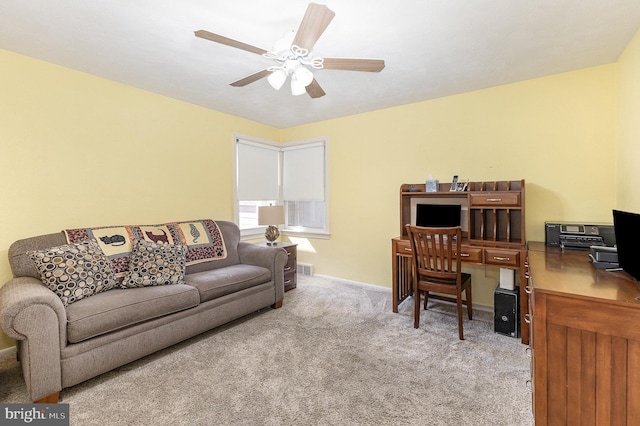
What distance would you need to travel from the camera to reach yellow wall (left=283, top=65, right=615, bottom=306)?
2746 millimetres

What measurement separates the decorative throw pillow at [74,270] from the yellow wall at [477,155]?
2881mm

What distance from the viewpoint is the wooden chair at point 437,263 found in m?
2.63

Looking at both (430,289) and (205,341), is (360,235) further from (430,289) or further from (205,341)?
(205,341)

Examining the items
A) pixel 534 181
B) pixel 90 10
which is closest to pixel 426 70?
pixel 534 181

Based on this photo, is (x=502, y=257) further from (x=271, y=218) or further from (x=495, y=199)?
(x=271, y=218)

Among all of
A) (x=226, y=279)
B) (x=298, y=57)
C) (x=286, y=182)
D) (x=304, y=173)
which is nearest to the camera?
(x=298, y=57)

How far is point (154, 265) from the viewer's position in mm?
2637

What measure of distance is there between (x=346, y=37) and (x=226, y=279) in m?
2.36

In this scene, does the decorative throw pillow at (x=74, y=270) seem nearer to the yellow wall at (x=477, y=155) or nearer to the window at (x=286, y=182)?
the window at (x=286, y=182)

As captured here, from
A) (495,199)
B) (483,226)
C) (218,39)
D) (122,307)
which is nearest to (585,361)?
(495,199)

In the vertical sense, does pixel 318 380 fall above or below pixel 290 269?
below

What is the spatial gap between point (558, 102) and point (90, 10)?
397 centimetres

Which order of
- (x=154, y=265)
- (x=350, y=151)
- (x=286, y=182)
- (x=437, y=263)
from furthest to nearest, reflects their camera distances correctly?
(x=286, y=182) < (x=350, y=151) < (x=437, y=263) < (x=154, y=265)

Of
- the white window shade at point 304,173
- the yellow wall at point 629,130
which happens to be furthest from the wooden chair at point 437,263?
the white window shade at point 304,173
